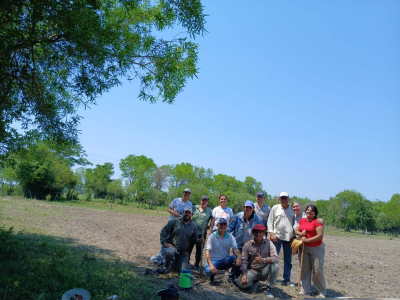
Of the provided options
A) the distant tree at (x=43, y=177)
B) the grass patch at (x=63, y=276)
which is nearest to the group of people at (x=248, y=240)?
the grass patch at (x=63, y=276)

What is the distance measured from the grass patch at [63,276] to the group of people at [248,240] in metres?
1.05

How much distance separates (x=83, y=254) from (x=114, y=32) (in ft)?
16.0

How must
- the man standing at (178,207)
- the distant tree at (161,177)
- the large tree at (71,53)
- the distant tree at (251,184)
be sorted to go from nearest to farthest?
the large tree at (71,53), the man standing at (178,207), the distant tree at (161,177), the distant tree at (251,184)

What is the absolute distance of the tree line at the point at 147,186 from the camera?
116 ft

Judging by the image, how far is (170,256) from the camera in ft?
A: 20.5

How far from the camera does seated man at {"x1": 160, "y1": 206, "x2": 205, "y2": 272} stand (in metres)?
6.35

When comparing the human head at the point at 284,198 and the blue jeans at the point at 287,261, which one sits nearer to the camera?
the human head at the point at 284,198

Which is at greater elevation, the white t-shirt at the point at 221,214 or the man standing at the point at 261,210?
the man standing at the point at 261,210

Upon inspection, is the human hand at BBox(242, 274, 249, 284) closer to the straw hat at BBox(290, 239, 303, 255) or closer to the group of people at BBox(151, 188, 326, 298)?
the group of people at BBox(151, 188, 326, 298)

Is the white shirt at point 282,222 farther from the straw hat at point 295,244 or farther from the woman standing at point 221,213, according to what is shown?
the woman standing at point 221,213

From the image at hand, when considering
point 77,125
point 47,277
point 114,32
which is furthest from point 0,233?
point 114,32

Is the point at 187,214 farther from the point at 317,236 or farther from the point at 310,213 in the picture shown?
the point at 317,236

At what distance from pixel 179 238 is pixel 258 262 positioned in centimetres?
167

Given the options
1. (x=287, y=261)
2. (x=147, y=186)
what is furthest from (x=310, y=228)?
(x=147, y=186)
